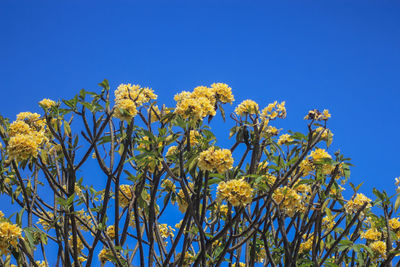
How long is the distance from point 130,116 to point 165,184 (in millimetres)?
993

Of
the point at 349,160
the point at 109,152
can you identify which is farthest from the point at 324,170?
the point at 109,152

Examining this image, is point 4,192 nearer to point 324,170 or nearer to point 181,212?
point 181,212

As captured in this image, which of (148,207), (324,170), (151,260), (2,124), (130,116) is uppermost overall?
(2,124)

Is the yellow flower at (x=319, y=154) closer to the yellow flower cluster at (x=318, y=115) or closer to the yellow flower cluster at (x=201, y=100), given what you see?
the yellow flower cluster at (x=318, y=115)

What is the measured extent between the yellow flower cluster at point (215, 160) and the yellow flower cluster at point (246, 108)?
1.19 m

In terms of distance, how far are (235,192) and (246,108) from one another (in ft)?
4.70

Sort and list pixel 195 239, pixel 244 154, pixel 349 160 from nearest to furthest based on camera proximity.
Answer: pixel 349 160 < pixel 244 154 < pixel 195 239

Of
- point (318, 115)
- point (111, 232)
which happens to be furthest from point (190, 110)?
point (111, 232)

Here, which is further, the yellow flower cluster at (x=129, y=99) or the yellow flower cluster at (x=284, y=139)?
the yellow flower cluster at (x=284, y=139)

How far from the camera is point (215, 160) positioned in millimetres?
3295

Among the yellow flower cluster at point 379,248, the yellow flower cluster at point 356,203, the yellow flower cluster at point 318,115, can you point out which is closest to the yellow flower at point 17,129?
the yellow flower cluster at point 318,115

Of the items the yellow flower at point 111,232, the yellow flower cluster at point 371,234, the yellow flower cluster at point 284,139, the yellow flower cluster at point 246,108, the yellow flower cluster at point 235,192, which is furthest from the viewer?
the yellow flower cluster at point 284,139

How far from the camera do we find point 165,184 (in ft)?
14.9

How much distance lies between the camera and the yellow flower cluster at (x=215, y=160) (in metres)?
3.29
